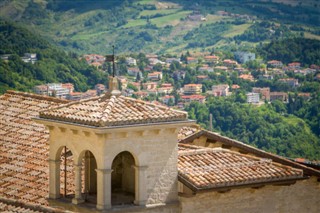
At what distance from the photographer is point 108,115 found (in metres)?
22.3

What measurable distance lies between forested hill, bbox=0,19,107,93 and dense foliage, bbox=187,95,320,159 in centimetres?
1130

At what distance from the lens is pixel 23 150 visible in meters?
28.0

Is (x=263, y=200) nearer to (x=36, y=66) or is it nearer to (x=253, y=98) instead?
(x=36, y=66)

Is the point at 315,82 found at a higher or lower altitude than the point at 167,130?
lower

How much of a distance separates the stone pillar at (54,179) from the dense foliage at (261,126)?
81.6 m

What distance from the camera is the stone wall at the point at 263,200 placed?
23.6 metres

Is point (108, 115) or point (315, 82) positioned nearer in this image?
point (108, 115)

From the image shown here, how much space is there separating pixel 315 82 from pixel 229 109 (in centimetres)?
3015

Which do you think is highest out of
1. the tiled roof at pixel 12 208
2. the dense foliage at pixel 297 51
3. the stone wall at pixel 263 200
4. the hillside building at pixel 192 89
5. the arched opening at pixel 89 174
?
the arched opening at pixel 89 174

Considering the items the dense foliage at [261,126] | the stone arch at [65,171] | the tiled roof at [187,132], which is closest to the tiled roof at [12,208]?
the stone arch at [65,171]

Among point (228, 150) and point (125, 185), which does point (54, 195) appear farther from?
point (228, 150)

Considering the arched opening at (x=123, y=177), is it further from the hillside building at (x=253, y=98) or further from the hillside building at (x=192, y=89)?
the hillside building at (x=192, y=89)

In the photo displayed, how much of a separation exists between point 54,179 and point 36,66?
320 ft

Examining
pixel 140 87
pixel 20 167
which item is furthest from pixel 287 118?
pixel 20 167
